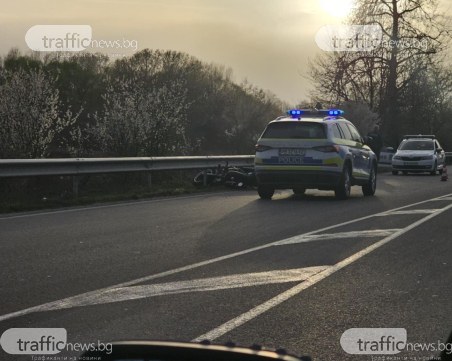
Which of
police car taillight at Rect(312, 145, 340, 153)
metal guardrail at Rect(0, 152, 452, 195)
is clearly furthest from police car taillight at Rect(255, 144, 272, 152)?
metal guardrail at Rect(0, 152, 452, 195)

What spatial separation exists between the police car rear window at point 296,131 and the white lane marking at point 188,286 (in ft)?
29.4

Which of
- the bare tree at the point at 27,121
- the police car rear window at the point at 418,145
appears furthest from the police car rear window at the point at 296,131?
the police car rear window at the point at 418,145

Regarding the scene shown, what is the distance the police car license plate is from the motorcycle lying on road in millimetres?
3762

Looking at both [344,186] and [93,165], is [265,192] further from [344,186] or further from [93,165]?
[93,165]

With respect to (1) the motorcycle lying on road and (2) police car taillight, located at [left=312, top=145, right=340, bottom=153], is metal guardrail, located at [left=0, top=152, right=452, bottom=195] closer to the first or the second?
(1) the motorcycle lying on road

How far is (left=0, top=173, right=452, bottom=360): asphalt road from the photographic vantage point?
17.5 feet

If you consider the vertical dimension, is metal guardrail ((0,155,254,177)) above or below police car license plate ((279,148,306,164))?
below

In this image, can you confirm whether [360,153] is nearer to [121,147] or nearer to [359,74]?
[121,147]

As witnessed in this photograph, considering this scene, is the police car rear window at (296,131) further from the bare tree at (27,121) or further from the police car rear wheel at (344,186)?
the bare tree at (27,121)

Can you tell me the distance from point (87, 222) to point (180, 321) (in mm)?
6534

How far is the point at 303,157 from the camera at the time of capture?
16.3 meters

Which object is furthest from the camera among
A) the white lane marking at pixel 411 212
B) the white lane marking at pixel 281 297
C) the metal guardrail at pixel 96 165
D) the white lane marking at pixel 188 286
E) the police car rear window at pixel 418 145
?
the police car rear window at pixel 418 145

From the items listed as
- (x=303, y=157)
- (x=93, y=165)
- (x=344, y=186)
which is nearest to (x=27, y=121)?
(x=93, y=165)

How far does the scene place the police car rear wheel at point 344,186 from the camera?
16.6 meters
